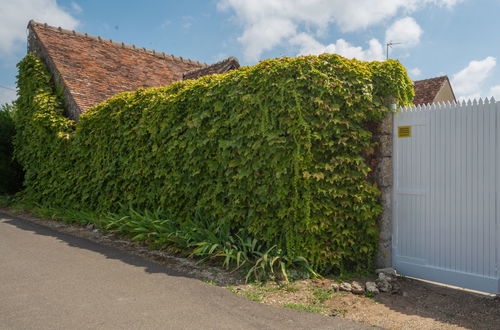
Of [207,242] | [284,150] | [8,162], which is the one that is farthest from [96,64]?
[284,150]

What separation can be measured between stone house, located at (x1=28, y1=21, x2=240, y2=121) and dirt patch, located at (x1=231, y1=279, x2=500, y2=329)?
8.76 meters

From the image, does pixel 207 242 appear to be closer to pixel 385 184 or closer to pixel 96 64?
pixel 385 184

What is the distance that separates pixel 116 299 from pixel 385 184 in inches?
152

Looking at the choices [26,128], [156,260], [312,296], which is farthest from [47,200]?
[312,296]

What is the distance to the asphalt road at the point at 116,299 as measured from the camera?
3.76 metres

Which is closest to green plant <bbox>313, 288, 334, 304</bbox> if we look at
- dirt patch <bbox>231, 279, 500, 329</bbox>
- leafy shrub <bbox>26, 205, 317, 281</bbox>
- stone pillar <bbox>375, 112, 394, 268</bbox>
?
dirt patch <bbox>231, 279, 500, 329</bbox>

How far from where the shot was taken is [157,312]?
13.1ft

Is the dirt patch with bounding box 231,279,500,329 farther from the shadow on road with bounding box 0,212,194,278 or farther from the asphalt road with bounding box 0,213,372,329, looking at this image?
the shadow on road with bounding box 0,212,194,278

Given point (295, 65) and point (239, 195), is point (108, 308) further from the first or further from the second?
point (295, 65)

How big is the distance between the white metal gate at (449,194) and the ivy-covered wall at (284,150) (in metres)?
0.41

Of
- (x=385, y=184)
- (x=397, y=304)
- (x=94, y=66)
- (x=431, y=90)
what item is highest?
(x=431, y=90)

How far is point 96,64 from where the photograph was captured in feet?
44.9

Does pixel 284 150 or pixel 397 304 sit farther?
pixel 284 150

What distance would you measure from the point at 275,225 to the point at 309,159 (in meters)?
1.08
